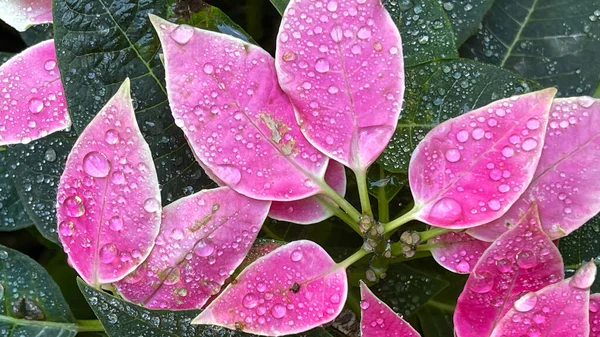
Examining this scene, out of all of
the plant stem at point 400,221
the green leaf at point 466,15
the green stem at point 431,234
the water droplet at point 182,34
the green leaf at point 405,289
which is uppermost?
the water droplet at point 182,34

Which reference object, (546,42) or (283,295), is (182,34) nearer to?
(283,295)

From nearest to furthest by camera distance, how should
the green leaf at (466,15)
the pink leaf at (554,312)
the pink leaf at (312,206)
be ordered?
the pink leaf at (554,312)
the pink leaf at (312,206)
the green leaf at (466,15)

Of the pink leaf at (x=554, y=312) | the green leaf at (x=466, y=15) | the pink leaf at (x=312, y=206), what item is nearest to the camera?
the pink leaf at (x=554, y=312)

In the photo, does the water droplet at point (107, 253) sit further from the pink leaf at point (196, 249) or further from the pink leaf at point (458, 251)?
the pink leaf at point (458, 251)

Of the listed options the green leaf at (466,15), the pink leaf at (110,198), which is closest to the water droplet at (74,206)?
the pink leaf at (110,198)

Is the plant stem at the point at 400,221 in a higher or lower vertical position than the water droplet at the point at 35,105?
lower

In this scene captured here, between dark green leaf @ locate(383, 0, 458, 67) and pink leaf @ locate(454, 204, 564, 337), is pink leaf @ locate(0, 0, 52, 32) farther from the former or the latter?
pink leaf @ locate(454, 204, 564, 337)

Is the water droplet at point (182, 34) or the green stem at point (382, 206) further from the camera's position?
the green stem at point (382, 206)
